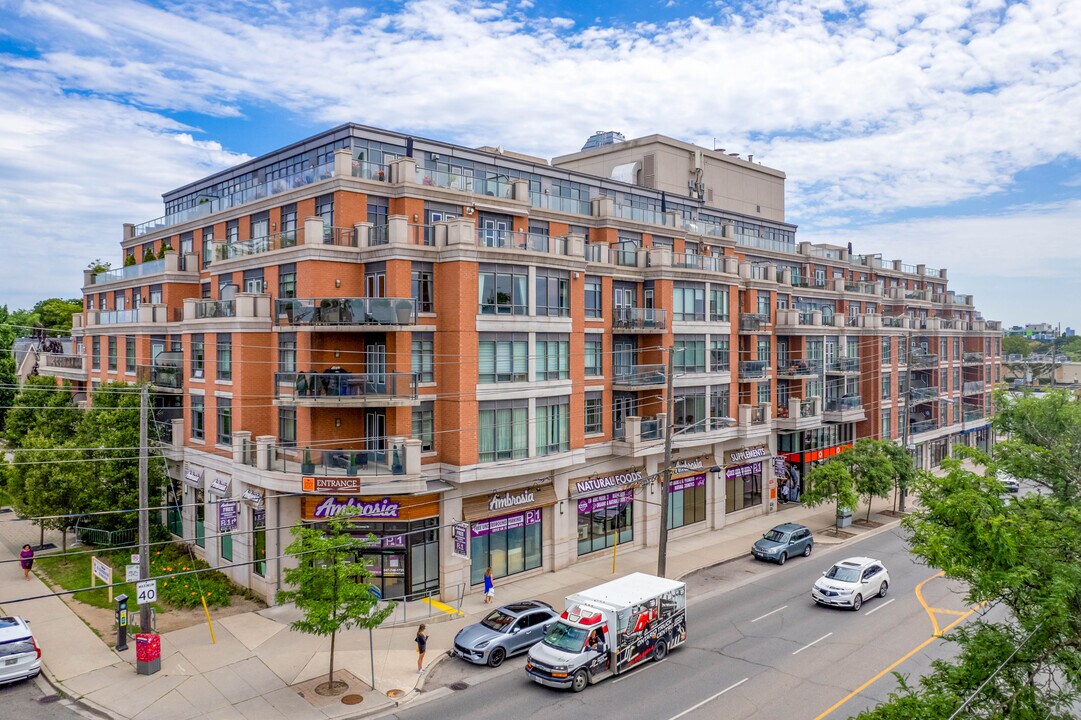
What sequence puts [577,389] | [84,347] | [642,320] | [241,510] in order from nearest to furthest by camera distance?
[241,510]
[577,389]
[642,320]
[84,347]

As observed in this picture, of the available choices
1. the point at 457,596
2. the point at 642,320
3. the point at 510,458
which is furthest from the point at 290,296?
the point at 642,320

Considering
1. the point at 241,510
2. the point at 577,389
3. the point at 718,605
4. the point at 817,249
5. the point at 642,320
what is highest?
the point at 817,249

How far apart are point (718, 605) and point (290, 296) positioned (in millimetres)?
22145

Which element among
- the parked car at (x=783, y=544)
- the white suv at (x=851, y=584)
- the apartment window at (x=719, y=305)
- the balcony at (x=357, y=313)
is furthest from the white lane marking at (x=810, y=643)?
the apartment window at (x=719, y=305)

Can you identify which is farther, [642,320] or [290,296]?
[642,320]

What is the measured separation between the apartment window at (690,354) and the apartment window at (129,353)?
3050cm

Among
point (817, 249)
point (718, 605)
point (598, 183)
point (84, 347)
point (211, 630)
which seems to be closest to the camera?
point (211, 630)

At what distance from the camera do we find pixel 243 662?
2373 cm

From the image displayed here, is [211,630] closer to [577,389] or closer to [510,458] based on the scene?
[510,458]

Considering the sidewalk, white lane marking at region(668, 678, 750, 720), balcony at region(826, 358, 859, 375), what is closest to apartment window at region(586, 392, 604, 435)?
A: the sidewalk

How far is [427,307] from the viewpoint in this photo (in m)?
30.5

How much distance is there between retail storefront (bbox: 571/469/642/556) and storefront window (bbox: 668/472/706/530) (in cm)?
347

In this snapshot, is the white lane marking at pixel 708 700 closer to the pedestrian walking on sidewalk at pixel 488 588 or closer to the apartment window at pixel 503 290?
the pedestrian walking on sidewalk at pixel 488 588

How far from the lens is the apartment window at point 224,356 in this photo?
32.1 meters
